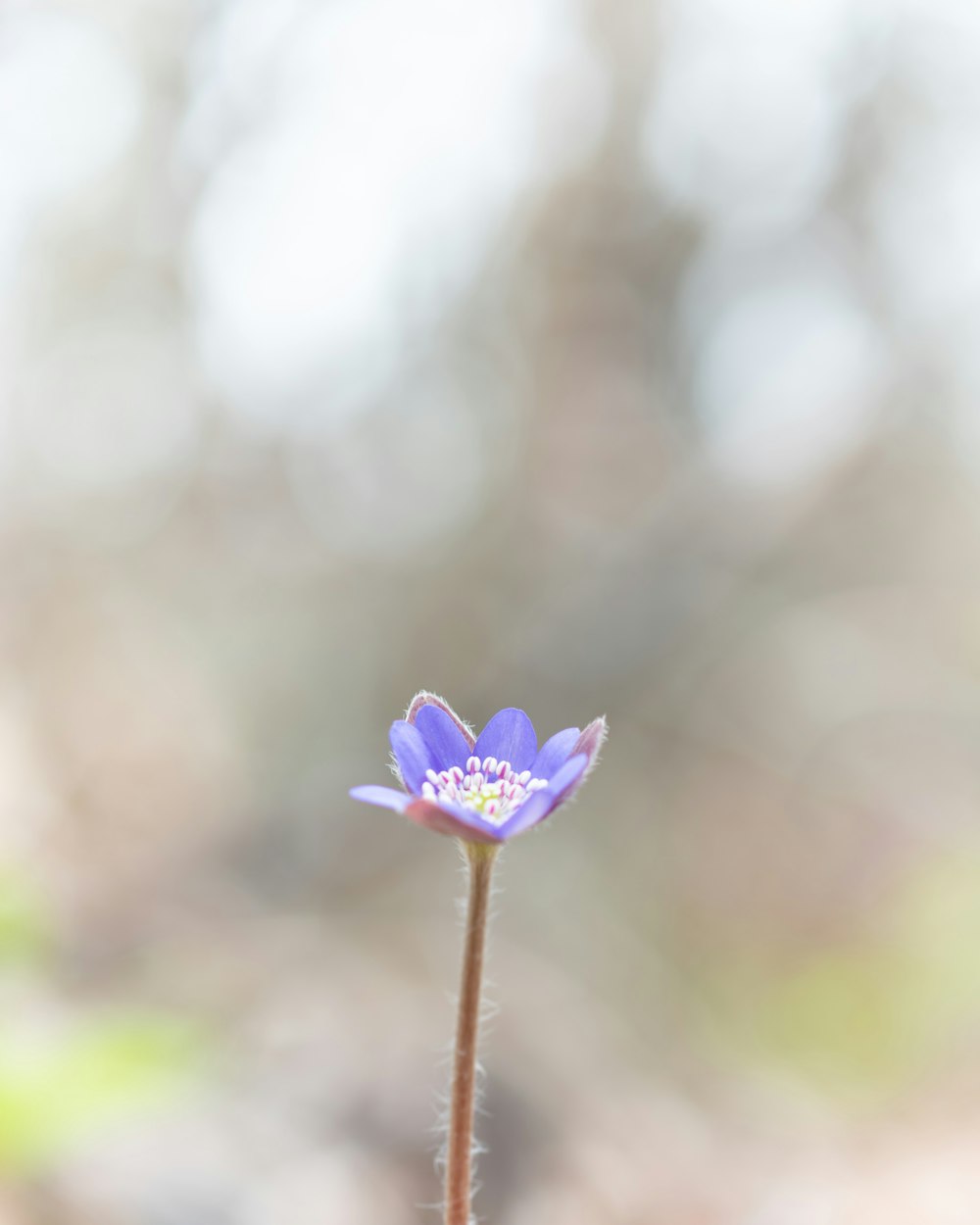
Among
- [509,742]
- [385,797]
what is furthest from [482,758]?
[385,797]

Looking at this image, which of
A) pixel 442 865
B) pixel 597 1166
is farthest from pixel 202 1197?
pixel 442 865

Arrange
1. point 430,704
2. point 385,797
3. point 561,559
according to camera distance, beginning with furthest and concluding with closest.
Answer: point 561,559
point 430,704
point 385,797

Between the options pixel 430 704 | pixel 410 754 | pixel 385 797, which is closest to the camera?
Answer: pixel 385 797

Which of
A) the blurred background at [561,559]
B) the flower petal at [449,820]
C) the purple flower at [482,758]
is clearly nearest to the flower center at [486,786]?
the purple flower at [482,758]

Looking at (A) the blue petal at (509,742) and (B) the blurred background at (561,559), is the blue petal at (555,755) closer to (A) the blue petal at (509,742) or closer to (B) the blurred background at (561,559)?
(A) the blue petal at (509,742)

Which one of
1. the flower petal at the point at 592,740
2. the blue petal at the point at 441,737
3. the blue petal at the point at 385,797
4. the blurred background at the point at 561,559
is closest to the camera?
the blue petal at the point at 385,797

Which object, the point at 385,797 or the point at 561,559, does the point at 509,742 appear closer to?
the point at 385,797

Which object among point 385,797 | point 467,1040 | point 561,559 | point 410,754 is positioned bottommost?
point 467,1040

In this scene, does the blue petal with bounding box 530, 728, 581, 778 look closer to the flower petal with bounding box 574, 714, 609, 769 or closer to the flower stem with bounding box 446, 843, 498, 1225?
the flower petal with bounding box 574, 714, 609, 769
